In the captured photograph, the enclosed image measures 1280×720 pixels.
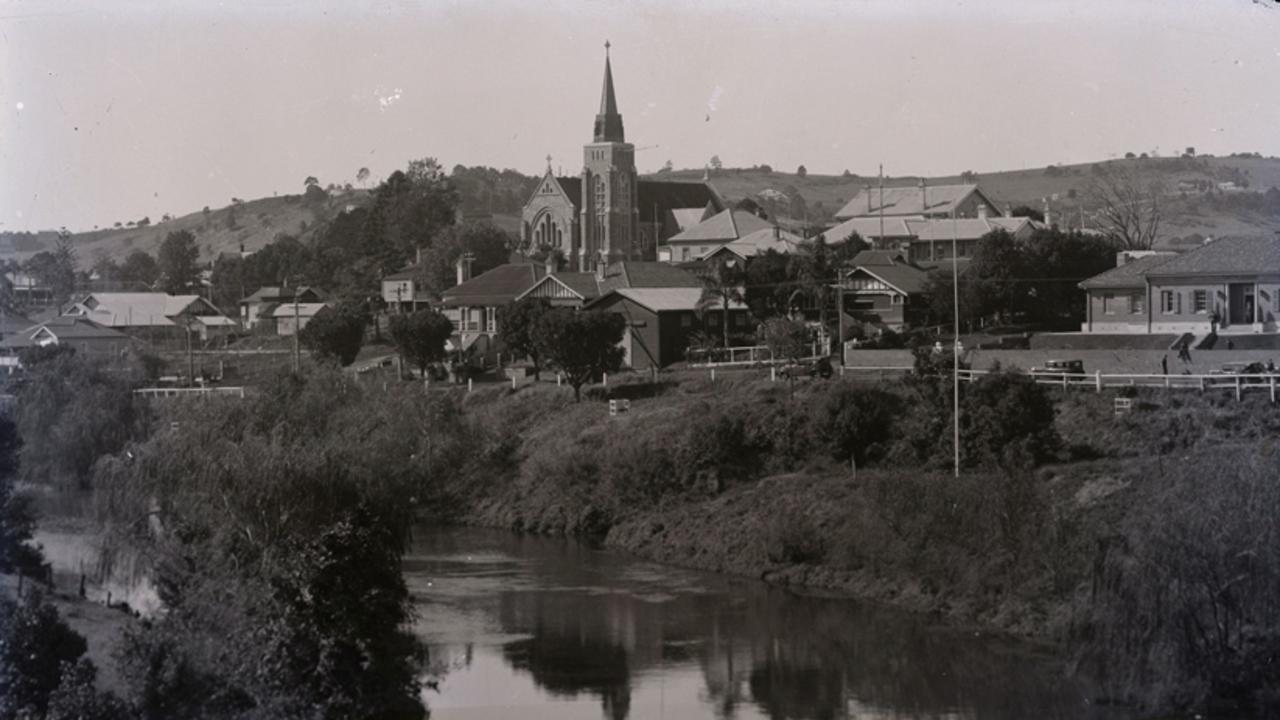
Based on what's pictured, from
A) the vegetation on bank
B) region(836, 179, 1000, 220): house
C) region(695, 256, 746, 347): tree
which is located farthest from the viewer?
region(836, 179, 1000, 220): house

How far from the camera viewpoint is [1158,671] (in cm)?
2172

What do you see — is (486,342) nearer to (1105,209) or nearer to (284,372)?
(284,372)

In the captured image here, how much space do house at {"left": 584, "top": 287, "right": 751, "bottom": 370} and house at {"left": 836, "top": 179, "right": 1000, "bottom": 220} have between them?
24.5 meters

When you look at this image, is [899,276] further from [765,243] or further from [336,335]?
[336,335]

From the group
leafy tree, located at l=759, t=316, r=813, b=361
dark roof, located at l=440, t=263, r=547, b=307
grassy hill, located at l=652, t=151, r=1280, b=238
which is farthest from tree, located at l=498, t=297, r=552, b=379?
grassy hill, located at l=652, t=151, r=1280, b=238

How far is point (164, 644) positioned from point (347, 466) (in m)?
7.90

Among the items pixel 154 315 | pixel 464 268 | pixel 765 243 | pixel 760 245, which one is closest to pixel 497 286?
pixel 464 268

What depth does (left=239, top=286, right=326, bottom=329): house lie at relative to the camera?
74625mm

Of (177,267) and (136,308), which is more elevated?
(177,267)

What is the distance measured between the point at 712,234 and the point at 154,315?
84.4ft

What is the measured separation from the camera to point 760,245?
6581cm

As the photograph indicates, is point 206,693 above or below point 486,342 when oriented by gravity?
below

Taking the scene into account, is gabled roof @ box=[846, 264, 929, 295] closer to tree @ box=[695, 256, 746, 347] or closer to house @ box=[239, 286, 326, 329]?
tree @ box=[695, 256, 746, 347]

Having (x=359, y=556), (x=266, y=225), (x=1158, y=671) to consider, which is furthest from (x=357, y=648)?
(x=266, y=225)
